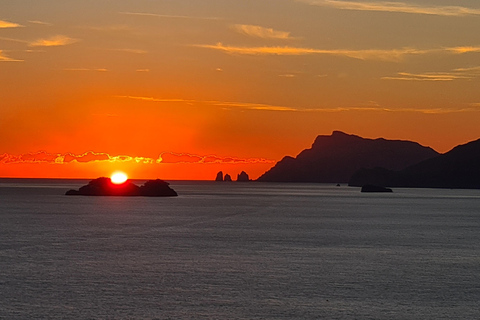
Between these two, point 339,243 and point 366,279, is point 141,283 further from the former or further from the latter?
point 339,243

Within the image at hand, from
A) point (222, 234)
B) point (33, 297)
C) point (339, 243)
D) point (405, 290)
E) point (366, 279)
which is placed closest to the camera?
point (33, 297)

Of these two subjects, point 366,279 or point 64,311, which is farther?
point 366,279

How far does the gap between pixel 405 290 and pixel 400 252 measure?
2611 centimetres

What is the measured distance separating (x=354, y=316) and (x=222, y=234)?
58.3 meters

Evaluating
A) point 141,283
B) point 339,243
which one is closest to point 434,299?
point 141,283

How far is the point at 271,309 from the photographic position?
137 ft

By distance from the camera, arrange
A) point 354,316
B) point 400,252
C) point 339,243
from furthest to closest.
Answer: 1. point 339,243
2. point 400,252
3. point 354,316

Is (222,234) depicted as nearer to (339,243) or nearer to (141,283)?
(339,243)

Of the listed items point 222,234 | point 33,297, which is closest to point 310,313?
point 33,297

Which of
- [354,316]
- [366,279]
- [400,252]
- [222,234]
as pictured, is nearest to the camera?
[354,316]

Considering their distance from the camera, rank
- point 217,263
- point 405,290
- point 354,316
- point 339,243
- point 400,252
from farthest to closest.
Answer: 1. point 339,243
2. point 400,252
3. point 217,263
4. point 405,290
5. point 354,316

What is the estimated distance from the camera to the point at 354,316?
4019cm

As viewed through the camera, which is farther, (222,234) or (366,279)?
(222,234)

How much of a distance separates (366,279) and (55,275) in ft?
70.8
